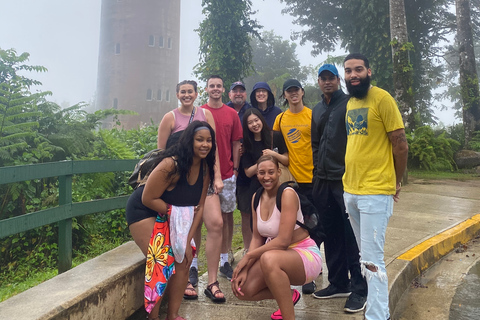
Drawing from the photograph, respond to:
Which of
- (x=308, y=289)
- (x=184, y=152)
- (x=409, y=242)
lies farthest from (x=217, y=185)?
(x=409, y=242)

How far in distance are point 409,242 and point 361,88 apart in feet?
9.88

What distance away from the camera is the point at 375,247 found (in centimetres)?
292

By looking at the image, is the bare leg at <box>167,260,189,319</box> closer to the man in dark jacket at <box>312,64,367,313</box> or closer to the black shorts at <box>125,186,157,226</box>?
the black shorts at <box>125,186,157,226</box>

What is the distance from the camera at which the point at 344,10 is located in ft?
65.3

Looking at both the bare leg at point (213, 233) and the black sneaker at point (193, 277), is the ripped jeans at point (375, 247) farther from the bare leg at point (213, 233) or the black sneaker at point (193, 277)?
the black sneaker at point (193, 277)

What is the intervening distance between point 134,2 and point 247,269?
37.6 metres

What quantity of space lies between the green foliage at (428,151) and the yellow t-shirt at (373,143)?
10568 mm

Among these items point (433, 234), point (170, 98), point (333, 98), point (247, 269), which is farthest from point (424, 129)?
point (170, 98)

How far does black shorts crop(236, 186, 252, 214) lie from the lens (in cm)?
423

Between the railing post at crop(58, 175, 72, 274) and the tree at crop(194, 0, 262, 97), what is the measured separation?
13.4 meters

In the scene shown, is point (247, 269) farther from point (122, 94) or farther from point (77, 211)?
point (122, 94)

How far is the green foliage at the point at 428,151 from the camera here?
1298 centimetres

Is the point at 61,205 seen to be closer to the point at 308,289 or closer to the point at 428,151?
the point at 308,289

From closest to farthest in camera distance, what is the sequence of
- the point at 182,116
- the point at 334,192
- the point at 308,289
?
1. the point at 334,192
2. the point at 308,289
3. the point at 182,116
